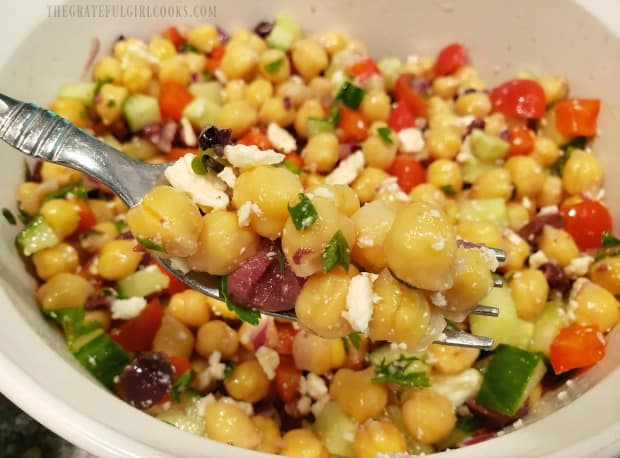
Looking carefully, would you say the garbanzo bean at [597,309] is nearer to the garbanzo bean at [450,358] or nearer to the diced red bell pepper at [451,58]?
the garbanzo bean at [450,358]

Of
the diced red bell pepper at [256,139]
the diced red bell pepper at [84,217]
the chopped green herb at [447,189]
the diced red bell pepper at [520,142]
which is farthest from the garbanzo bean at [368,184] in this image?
the diced red bell pepper at [84,217]

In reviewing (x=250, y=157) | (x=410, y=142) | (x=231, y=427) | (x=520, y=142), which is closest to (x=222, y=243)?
(x=250, y=157)

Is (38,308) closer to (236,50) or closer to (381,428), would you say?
(381,428)

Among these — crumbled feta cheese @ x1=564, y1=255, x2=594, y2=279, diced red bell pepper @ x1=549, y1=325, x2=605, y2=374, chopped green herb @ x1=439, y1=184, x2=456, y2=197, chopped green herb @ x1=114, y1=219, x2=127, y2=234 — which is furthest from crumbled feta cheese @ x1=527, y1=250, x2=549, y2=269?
chopped green herb @ x1=114, y1=219, x2=127, y2=234

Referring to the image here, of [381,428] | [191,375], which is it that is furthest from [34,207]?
[381,428]

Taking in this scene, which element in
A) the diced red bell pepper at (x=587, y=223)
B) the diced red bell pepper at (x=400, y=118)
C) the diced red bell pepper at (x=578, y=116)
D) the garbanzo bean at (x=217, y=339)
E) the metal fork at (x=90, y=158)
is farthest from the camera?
the diced red bell pepper at (x=400, y=118)

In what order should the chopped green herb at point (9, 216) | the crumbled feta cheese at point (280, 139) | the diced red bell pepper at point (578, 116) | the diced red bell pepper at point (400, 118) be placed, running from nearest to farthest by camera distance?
1. the chopped green herb at point (9, 216)
2. the diced red bell pepper at point (578, 116)
3. the crumbled feta cheese at point (280, 139)
4. the diced red bell pepper at point (400, 118)

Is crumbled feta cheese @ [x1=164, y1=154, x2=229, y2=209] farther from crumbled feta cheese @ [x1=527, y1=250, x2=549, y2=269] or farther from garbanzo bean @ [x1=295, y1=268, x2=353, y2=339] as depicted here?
crumbled feta cheese @ [x1=527, y1=250, x2=549, y2=269]

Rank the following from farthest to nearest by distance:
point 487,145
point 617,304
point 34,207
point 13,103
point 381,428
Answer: point 487,145, point 34,207, point 617,304, point 381,428, point 13,103
